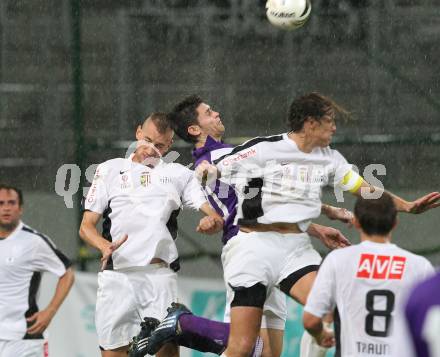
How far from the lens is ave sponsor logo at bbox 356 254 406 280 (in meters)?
4.48

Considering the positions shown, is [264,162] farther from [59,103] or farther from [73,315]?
[59,103]

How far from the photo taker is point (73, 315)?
822 cm

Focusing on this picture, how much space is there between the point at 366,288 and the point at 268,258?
4.46ft

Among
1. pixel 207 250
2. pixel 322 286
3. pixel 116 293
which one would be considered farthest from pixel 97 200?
pixel 322 286

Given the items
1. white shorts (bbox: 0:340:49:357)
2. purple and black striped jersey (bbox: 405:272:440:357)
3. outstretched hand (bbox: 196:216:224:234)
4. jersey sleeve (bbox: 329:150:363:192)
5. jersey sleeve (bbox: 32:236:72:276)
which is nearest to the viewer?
purple and black striped jersey (bbox: 405:272:440:357)

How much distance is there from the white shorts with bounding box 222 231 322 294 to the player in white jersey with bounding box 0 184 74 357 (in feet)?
5.81

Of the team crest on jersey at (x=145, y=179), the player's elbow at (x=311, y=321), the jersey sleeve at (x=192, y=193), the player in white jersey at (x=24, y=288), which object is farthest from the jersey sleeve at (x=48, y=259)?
the player's elbow at (x=311, y=321)

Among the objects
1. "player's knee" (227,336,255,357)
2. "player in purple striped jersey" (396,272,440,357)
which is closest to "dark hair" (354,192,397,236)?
"player's knee" (227,336,255,357)

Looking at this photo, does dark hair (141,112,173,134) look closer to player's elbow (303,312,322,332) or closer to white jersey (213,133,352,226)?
white jersey (213,133,352,226)

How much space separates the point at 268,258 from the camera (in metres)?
5.81

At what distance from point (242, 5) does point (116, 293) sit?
14.7 ft

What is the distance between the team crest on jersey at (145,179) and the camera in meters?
7.19

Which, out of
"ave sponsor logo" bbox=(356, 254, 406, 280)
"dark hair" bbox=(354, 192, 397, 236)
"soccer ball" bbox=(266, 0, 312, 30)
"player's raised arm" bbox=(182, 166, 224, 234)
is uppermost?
"soccer ball" bbox=(266, 0, 312, 30)

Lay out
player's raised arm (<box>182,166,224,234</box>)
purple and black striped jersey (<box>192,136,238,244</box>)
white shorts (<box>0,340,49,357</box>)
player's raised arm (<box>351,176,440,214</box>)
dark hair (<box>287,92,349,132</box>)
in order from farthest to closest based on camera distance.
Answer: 1. white shorts (<box>0,340,49,357</box>)
2. player's raised arm (<box>182,166,224,234</box>)
3. purple and black striped jersey (<box>192,136,238,244</box>)
4. player's raised arm (<box>351,176,440,214</box>)
5. dark hair (<box>287,92,349,132</box>)
